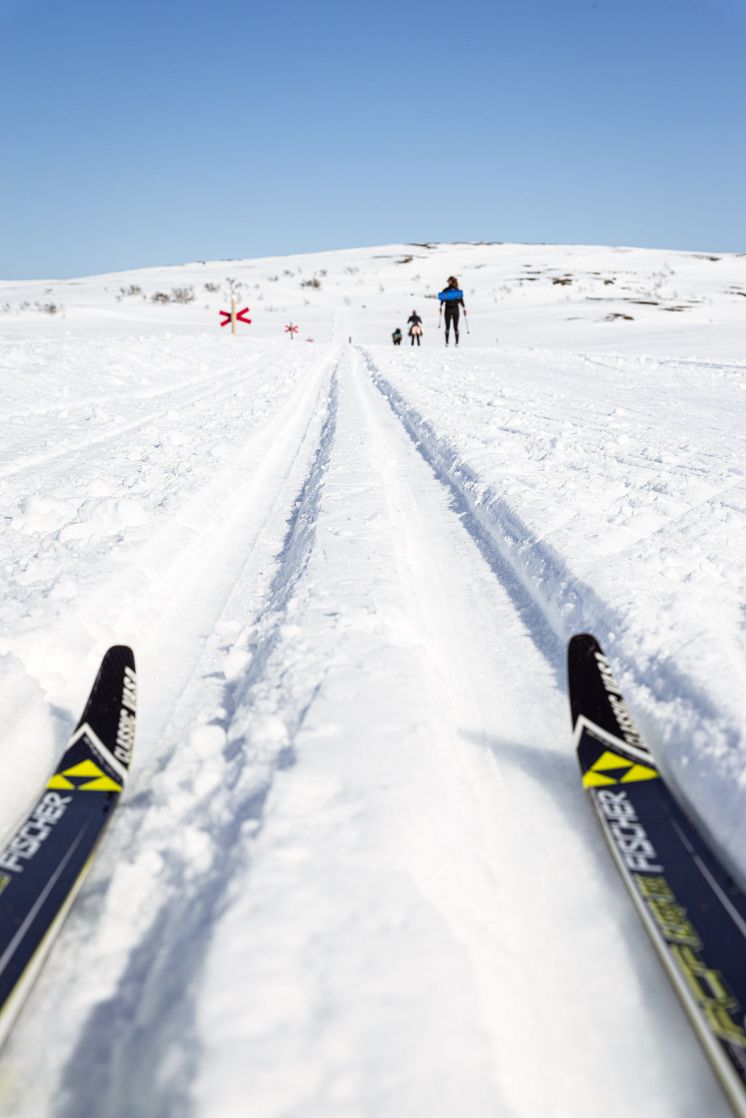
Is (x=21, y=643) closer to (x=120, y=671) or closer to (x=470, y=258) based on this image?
(x=120, y=671)

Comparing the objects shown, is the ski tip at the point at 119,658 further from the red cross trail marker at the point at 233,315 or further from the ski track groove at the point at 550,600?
the red cross trail marker at the point at 233,315

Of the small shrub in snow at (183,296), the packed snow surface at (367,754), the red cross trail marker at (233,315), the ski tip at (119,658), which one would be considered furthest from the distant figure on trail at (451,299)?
the small shrub in snow at (183,296)

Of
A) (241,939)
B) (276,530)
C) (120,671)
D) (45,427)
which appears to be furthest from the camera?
(45,427)

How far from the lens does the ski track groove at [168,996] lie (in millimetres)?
1035

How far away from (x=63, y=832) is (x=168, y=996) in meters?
0.60

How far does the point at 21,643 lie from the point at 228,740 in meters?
0.95

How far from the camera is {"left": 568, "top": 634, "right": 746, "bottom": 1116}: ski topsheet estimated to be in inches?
45.1

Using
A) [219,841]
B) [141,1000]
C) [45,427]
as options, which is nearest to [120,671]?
[219,841]

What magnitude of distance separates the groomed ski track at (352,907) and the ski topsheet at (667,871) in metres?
0.06

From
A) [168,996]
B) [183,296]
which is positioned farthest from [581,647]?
[183,296]

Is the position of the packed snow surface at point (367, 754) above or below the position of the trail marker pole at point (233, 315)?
below

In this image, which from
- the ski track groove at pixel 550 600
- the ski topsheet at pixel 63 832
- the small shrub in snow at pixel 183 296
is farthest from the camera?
the small shrub in snow at pixel 183 296

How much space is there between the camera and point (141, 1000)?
1.21m

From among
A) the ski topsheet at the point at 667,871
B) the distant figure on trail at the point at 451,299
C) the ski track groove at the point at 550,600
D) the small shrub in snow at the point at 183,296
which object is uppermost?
the small shrub in snow at the point at 183,296
